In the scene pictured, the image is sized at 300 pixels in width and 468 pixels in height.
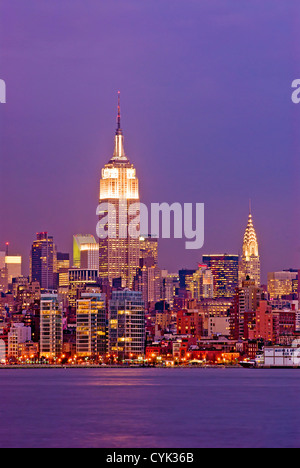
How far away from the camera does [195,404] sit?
2972 inches

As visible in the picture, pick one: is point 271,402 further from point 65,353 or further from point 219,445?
point 65,353

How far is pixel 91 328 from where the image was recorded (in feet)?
511

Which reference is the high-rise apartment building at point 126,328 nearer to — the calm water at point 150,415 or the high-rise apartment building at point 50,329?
the high-rise apartment building at point 50,329

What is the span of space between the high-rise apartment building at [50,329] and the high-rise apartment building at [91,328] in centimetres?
323

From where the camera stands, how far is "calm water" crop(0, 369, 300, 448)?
177 ft

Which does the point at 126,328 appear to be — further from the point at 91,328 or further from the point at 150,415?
the point at 150,415

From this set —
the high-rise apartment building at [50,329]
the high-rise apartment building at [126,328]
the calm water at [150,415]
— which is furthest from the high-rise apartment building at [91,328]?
the calm water at [150,415]

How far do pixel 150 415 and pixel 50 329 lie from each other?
299 feet

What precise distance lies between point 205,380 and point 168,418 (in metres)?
47.6

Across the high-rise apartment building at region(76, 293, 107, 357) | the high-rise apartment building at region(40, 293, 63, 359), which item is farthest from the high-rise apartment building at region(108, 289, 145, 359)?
the high-rise apartment building at region(40, 293, 63, 359)

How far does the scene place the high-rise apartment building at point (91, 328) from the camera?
507ft

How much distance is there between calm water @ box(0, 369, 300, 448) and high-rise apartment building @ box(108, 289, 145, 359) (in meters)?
47.2
